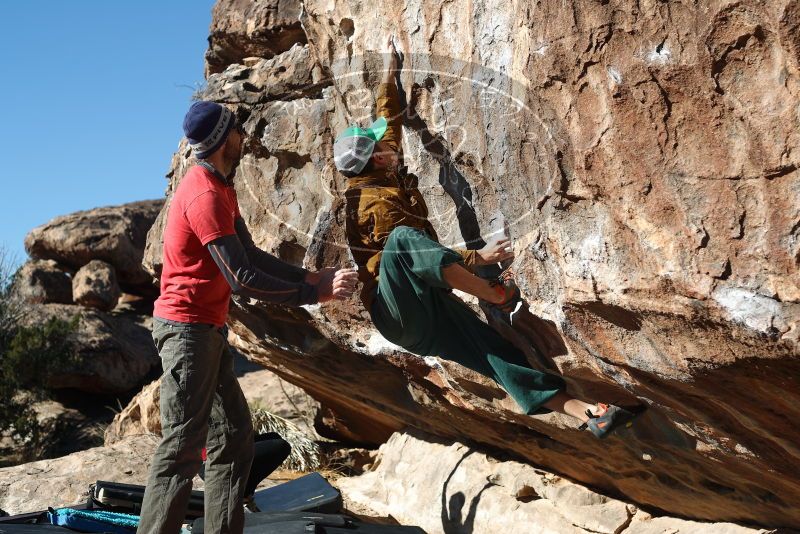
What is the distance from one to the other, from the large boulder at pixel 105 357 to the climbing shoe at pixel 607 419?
10427 millimetres

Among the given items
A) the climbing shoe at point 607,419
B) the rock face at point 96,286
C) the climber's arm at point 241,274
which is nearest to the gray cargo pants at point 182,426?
the climber's arm at point 241,274

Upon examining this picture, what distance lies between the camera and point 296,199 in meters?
5.91

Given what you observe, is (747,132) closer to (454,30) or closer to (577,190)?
(577,190)

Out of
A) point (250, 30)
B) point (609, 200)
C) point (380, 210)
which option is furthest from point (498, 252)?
point (250, 30)

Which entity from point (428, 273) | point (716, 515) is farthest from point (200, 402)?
point (716, 515)

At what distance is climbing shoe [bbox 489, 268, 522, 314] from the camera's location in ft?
14.1

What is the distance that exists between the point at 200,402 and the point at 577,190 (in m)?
1.76

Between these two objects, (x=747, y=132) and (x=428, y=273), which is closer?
(x=747, y=132)

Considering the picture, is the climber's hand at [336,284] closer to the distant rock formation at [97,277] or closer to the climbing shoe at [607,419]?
the climbing shoe at [607,419]

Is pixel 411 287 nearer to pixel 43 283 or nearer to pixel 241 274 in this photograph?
pixel 241 274

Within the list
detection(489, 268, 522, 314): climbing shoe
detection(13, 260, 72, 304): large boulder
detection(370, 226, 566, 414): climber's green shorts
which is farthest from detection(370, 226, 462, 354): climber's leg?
detection(13, 260, 72, 304): large boulder

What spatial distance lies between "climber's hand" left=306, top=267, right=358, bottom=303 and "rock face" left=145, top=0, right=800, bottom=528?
2.58 feet

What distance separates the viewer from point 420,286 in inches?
174

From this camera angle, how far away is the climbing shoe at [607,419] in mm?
4230
